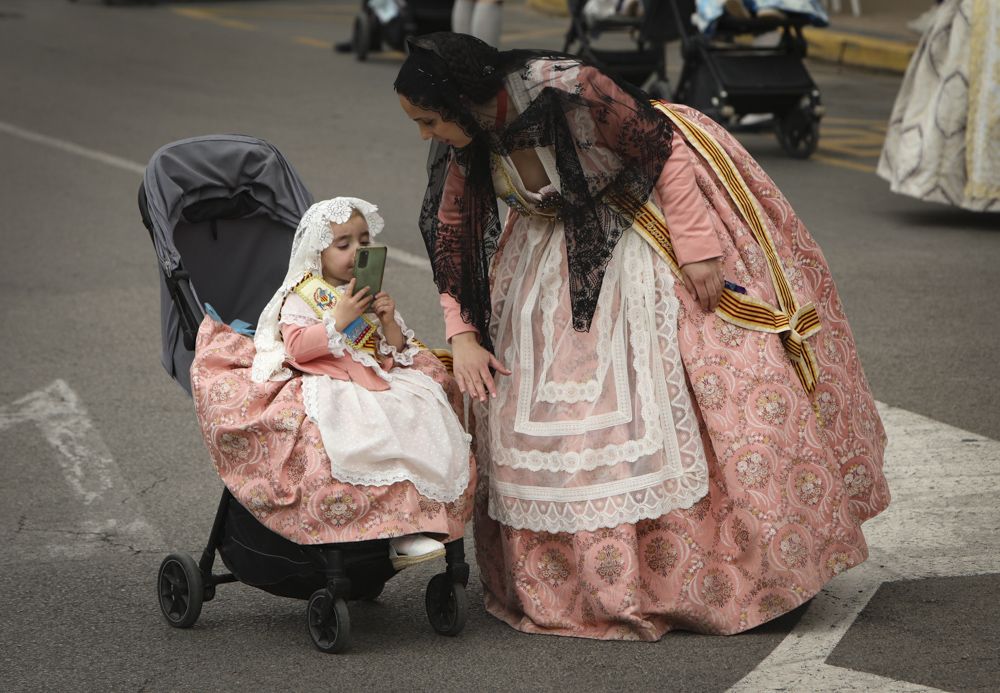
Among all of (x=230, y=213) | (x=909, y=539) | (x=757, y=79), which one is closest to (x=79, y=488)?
(x=230, y=213)

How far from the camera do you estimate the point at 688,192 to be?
403cm

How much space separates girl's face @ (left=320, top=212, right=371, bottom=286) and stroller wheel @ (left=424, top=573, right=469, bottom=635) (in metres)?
0.83

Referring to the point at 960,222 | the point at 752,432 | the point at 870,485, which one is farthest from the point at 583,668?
the point at 960,222

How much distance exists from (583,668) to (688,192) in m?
1.23

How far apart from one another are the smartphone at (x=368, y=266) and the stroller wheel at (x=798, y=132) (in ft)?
25.0

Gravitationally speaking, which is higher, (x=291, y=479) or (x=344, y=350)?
(x=344, y=350)

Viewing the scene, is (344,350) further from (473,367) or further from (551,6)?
(551,6)

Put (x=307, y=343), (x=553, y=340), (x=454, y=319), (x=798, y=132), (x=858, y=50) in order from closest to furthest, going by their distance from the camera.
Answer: (x=307, y=343), (x=553, y=340), (x=454, y=319), (x=798, y=132), (x=858, y=50)

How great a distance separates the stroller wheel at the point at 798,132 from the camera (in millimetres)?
11133

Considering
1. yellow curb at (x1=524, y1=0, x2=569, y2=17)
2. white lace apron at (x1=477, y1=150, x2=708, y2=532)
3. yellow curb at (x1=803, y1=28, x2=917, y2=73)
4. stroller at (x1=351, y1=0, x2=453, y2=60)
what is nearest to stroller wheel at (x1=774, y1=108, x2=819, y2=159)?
yellow curb at (x1=803, y1=28, x2=917, y2=73)

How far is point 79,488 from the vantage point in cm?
540

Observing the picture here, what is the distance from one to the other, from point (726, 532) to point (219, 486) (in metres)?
2.07

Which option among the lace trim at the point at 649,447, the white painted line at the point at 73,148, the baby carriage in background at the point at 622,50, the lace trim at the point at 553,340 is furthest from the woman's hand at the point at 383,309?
the baby carriage in background at the point at 622,50

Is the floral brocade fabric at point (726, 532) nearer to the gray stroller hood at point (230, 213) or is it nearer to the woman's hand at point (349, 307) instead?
the woman's hand at point (349, 307)
